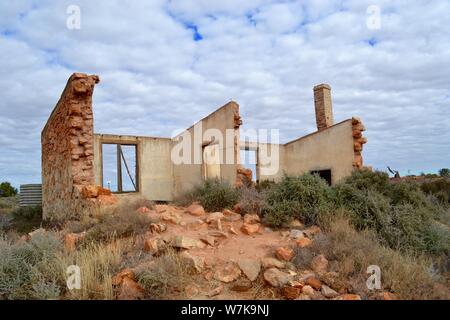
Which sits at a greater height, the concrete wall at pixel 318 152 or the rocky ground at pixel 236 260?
the concrete wall at pixel 318 152

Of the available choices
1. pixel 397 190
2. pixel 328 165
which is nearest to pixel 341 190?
pixel 397 190

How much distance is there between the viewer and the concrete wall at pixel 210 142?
10773mm

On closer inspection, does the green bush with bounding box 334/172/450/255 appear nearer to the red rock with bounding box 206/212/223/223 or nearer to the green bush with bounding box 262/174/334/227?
the green bush with bounding box 262/174/334/227

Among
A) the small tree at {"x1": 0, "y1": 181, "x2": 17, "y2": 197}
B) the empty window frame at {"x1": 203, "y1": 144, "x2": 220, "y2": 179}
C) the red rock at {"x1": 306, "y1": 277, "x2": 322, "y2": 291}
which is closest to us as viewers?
the red rock at {"x1": 306, "y1": 277, "x2": 322, "y2": 291}

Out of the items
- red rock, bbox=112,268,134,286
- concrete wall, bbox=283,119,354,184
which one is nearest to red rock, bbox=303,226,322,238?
red rock, bbox=112,268,134,286

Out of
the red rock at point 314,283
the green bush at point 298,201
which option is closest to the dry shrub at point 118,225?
the green bush at point 298,201

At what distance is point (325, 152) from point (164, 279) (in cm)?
1104

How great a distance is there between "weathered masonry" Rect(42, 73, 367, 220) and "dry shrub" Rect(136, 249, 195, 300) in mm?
3215

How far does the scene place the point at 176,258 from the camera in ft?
14.1

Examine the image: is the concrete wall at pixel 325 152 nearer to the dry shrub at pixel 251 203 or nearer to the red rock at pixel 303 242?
the dry shrub at pixel 251 203

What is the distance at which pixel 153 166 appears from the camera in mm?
15414

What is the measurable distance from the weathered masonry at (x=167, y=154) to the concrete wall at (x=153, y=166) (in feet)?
0.14

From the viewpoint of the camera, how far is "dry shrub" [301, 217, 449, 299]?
3.84 m
